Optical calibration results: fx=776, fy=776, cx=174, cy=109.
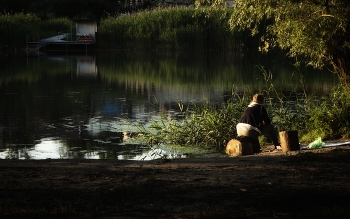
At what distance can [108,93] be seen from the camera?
29.3 m

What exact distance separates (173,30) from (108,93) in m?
25.1

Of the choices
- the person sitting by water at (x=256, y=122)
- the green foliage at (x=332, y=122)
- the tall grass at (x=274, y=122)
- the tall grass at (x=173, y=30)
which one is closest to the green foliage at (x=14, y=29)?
the tall grass at (x=173, y=30)

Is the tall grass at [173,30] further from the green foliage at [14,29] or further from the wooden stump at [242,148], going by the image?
the wooden stump at [242,148]

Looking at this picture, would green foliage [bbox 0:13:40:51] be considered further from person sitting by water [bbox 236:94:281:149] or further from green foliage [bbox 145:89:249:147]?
person sitting by water [bbox 236:94:281:149]

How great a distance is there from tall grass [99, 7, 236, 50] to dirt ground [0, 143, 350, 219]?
133 feet

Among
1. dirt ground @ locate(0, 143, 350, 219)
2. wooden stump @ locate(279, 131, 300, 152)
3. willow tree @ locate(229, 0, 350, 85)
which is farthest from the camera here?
willow tree @ locate(229, 0, 350, 85)

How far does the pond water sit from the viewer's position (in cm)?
1761

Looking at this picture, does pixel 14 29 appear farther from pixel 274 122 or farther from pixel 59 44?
pixel 274 122

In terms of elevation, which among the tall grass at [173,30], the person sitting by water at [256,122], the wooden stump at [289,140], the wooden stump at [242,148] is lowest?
the wooden stump at [242,148]

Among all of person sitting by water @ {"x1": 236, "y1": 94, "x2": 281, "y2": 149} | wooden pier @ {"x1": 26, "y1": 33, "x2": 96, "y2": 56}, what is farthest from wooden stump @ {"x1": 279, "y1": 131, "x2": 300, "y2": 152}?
wooden pier @ {"x1": 26, "y1": 33, "x2": 96, "y2": 56}

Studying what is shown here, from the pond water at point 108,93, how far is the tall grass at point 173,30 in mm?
3137

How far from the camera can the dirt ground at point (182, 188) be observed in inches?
344

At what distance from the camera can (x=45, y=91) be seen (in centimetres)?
3006

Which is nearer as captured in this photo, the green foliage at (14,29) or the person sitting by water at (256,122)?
the person sitting by water at (256,122)
